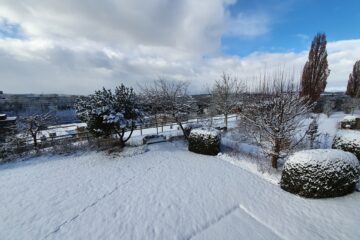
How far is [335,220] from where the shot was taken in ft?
13.8

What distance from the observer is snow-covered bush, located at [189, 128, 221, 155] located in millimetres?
8820

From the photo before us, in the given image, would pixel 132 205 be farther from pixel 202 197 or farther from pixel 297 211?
pixel 297 211

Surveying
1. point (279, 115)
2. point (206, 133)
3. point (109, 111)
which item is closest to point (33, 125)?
point (109, 111)

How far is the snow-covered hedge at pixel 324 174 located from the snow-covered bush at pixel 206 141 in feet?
12.7

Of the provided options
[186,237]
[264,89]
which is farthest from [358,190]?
[186,237]

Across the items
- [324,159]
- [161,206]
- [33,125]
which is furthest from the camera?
[33,125]

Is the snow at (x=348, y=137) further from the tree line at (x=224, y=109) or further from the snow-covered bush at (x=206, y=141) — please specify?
the snow-covered bush at (x=206, y=141)

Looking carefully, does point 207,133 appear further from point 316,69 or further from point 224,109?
point 316,69

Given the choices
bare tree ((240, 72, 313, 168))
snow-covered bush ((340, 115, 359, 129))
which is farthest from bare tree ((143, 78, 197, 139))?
snow-covered bush ((340, 115, 359, 129))

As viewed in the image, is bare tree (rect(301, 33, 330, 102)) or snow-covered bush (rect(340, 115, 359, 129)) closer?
snow-covered bush (rect(340, 115, 359, 129))

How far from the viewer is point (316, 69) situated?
19109mm

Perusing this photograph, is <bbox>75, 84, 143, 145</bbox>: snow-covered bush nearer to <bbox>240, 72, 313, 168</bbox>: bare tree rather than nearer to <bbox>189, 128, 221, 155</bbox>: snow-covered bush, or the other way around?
<bbox>189, 128, 221, 155</bbox>: snow-covered bush

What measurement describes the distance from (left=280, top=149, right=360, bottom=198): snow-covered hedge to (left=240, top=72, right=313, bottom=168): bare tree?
5.05ft

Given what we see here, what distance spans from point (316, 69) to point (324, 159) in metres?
18.5
